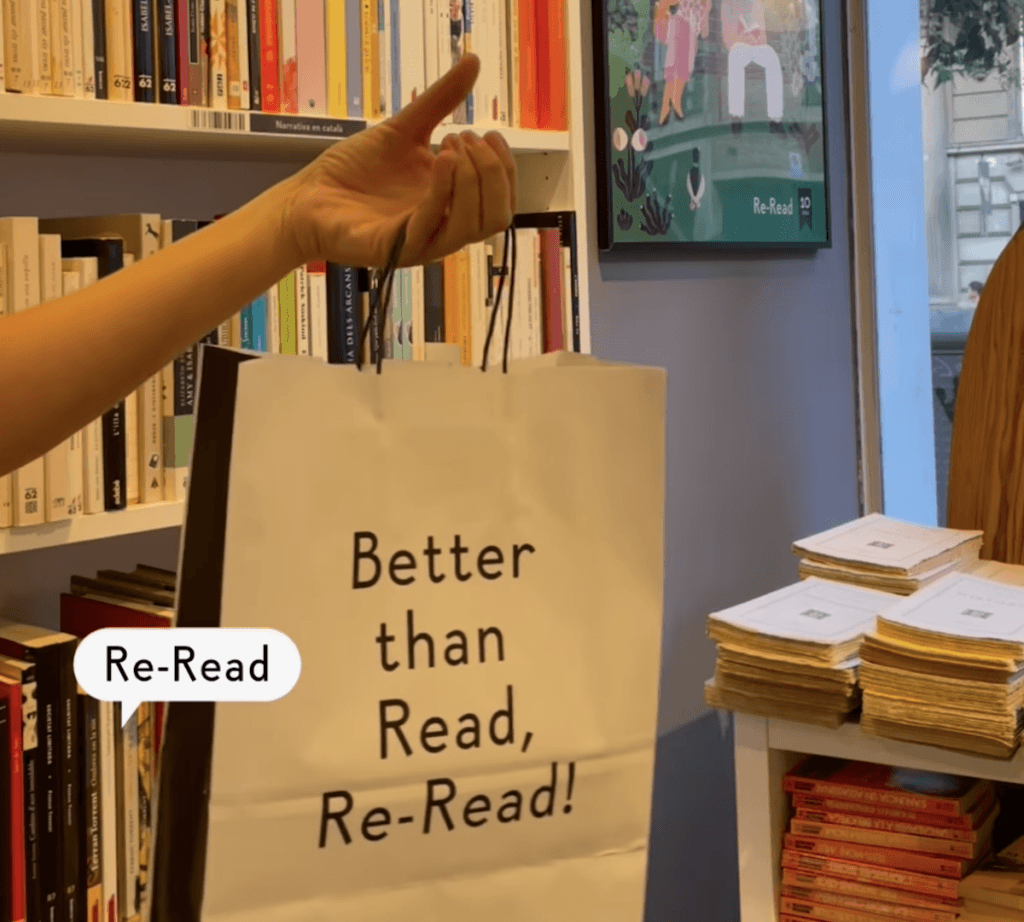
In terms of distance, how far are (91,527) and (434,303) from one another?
479 millimetres

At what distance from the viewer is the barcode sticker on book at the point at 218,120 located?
50.9 inches

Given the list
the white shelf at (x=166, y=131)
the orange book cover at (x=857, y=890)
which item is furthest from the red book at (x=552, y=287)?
the orange book cover at (x=857, y=890)

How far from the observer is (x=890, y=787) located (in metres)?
1.93

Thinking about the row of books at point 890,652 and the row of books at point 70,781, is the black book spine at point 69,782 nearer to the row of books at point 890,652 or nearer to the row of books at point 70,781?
the row of books at point 70,781

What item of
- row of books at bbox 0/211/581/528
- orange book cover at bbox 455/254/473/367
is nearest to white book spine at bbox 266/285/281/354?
row of books at bbox 0/211/581/528

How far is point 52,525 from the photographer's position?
122 centimetres

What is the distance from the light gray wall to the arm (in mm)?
1620

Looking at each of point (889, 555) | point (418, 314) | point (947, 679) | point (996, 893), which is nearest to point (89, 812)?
point (418, 314)

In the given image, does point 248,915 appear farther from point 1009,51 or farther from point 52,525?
point 1009,51

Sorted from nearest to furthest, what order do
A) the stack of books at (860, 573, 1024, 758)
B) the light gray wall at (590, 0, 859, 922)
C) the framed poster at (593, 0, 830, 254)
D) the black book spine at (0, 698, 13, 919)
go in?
the black book spine at (0, 698, 13, 919) < the stack of books at (860, 573, 1024, 758) < the framed poster at (593, 0, 830, 254) < the light gray wall at (590, 0, 859, 922)

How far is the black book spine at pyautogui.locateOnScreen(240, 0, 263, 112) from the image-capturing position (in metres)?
1.35

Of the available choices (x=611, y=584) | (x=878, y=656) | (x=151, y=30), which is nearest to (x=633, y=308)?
(x=878, y=656)

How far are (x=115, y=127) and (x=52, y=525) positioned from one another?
0.37 meters

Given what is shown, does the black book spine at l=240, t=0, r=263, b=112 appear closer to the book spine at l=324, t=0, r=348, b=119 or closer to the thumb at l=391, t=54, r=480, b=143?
the book spine at l=324, t=0, r=348, b=119
